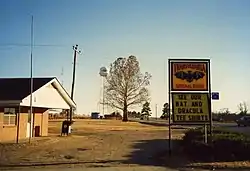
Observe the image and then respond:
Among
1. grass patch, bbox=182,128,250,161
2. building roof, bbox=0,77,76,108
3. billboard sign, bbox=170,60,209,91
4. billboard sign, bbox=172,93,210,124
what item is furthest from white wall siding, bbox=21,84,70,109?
grass patch, bbox=182,128,250,161

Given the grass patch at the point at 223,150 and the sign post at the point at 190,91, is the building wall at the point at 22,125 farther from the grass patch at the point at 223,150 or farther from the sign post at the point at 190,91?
the grass patch at the point at 223,150

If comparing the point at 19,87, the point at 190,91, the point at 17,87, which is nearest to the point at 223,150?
the point at 190,91

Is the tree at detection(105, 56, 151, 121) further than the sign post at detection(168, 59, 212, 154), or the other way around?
the tree at detection(105, 56, 151, 121)

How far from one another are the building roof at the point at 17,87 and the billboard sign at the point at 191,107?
11.8 m

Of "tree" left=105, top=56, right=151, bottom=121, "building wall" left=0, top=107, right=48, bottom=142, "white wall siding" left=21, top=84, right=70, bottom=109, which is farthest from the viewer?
"tree" left=105, top=56, right=151, bottom=121

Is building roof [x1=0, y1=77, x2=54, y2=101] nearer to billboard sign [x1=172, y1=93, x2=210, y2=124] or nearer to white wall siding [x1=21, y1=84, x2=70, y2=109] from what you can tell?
white wall siding [x1=21, y1=84, x2=70, y2=109]

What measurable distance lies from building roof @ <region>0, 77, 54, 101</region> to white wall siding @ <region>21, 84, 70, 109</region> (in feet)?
1.36

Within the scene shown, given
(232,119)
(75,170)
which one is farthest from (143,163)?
(232,119)

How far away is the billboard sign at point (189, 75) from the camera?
851 inches

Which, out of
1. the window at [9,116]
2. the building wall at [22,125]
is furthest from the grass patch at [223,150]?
the window at [9,116]

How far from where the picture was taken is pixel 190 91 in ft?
70.9

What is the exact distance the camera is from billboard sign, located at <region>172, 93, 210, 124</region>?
69.7 feet

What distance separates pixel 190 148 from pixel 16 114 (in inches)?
604

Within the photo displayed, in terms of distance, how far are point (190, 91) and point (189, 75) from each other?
33.3 inches
